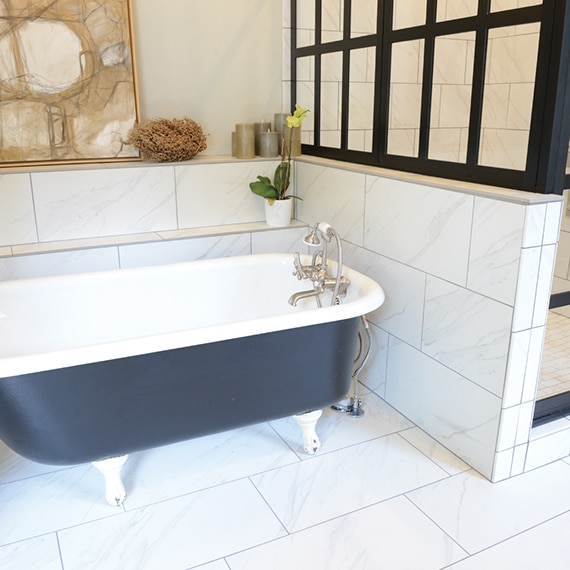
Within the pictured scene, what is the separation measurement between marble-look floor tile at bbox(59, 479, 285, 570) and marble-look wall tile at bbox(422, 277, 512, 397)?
0.87 metres

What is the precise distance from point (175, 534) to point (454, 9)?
2083 mm

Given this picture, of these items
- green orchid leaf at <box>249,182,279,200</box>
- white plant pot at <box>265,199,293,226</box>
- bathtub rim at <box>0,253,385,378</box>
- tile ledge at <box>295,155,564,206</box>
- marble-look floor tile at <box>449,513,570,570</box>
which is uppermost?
tile ledge at <box>295,155,564,206</box>

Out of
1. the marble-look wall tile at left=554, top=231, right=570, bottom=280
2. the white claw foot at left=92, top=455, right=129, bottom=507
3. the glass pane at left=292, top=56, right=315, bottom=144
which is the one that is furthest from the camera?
the glass pane at left=292, top=56, right=315, bottom=144

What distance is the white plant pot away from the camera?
2883 mm

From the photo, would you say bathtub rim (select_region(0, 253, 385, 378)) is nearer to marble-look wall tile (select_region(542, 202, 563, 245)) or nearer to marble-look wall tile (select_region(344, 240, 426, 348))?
marble-look wall tile (select_region(344, 240, 426, 348))

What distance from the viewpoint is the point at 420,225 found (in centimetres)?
221

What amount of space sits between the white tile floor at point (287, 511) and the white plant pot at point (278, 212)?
1.11m

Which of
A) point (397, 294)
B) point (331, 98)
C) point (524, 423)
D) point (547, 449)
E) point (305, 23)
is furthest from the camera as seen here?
point (305, 23)

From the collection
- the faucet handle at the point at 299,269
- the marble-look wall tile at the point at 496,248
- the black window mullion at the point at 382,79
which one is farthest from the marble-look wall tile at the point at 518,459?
the black window mullion at the point at 382,79

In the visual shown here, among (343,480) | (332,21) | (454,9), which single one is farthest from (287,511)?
(332,21)

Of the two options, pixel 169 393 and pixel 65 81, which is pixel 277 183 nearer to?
pixel 65 81

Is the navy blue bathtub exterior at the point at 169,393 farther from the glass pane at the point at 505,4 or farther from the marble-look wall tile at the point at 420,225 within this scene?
the glass pane at the point at 505,4

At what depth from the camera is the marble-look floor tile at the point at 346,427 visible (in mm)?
2281

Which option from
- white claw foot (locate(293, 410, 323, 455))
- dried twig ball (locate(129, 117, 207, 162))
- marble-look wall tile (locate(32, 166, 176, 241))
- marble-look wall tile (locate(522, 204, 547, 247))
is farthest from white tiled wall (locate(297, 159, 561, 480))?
marble-look wall tile (locate(32, 166, 176, 241))
